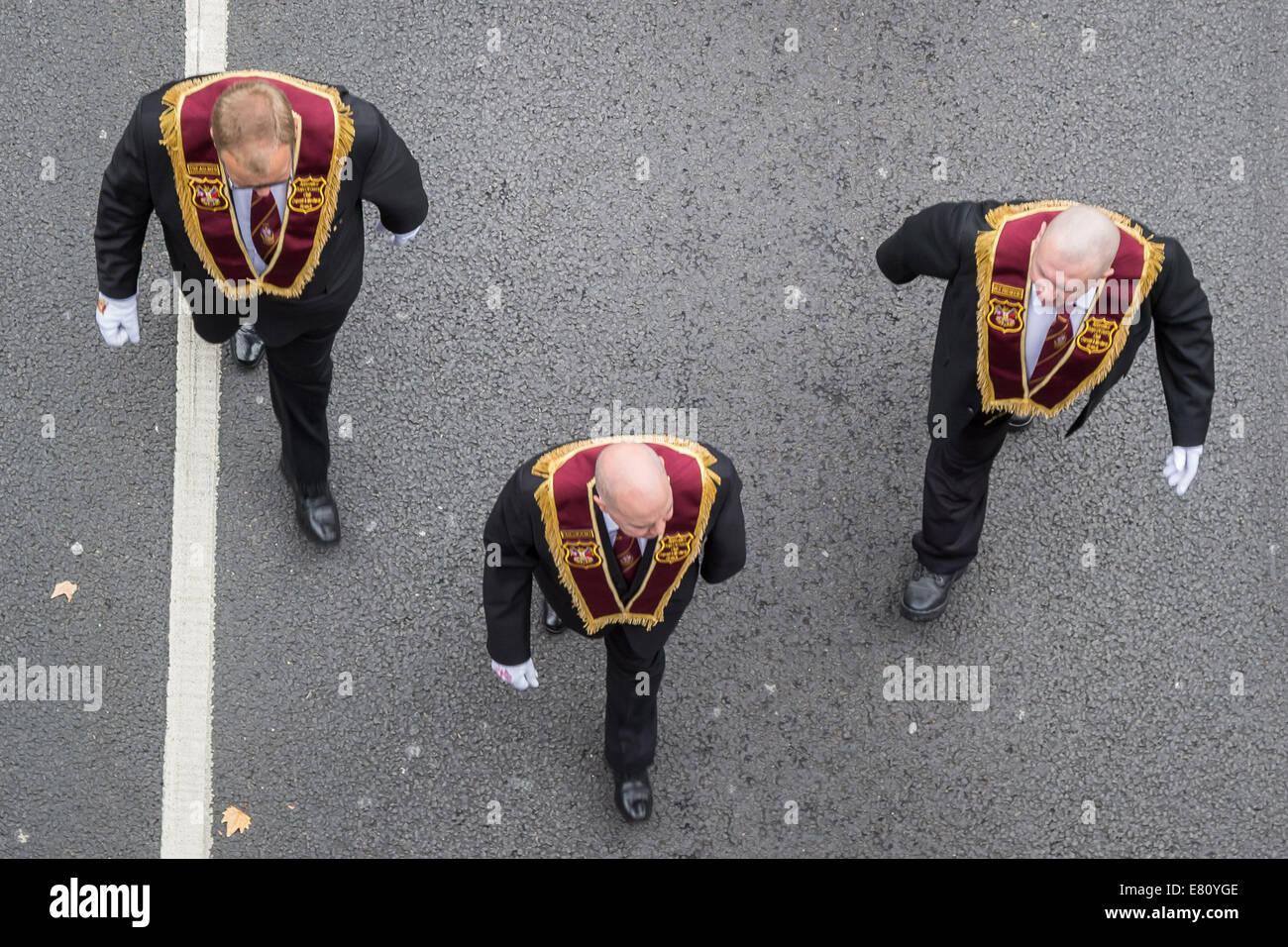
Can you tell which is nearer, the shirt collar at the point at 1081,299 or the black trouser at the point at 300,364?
the shirt collar at the point at 1081,299

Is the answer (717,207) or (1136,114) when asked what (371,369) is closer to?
(717,207)

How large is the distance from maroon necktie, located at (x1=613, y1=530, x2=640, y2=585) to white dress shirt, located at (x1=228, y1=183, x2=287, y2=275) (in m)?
1.39

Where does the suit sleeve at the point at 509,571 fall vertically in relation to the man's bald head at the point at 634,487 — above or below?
below

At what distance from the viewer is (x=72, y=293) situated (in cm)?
522

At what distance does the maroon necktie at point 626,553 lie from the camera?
3851mm

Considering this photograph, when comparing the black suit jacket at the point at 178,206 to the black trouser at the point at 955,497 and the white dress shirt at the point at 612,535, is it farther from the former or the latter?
the black trouser at the point at 955,497

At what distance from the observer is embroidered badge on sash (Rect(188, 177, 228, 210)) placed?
12.8 feet

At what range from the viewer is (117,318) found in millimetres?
4410

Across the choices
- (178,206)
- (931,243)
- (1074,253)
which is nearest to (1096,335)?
(1074,253)

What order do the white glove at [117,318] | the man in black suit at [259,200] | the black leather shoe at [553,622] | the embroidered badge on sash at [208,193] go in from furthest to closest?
the black leather shoe at [553,622] < the white glove at [117,318] < the embroidered badge on sash at [208,193] < the man in black suit at [259,200]

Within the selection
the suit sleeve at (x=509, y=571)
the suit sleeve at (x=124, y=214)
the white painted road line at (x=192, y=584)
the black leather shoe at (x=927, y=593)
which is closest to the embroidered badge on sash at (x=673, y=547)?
the suit sleeve at (x=509, y=571)

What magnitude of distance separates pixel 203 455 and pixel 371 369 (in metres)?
0.72

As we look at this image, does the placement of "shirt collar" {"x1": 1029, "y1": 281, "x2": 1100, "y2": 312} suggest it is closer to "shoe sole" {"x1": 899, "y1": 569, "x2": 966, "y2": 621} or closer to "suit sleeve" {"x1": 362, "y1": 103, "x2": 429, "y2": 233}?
"shoe sole" {"x1": 899, "y1": 569, "x2": 966, "y2": 621}

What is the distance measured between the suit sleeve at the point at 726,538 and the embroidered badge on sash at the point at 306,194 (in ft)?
4.81
